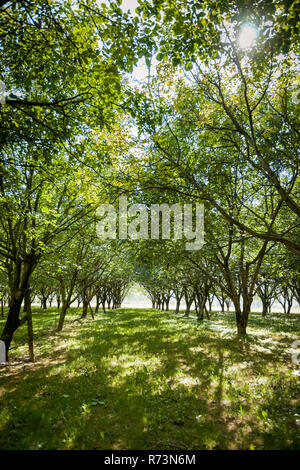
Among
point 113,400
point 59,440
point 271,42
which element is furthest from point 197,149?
point 59,440

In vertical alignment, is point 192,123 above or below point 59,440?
above

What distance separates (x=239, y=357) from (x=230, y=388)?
155 inches

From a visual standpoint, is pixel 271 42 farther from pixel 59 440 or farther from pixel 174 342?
pixel 174 342

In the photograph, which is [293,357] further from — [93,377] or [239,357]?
[93,377]

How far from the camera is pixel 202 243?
1233 cm

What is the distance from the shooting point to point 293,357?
402 inches

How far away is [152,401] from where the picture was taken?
5.89 m

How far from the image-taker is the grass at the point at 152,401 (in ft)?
14.5

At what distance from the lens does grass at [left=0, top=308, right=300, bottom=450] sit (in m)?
4.43

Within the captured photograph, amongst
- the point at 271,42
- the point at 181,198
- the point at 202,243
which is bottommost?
the point at 202,243

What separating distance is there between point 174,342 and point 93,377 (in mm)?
6491
